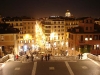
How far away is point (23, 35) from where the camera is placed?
102 metres

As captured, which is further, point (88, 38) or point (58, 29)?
point (58, 29)

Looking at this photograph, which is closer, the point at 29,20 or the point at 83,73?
the point at 83,73

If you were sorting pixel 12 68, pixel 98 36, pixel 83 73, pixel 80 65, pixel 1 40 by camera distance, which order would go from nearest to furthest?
1. pixel 83 73
2. pixel 12 68
3. pixel 80 65
4. pixel 1 40
5. pixel 98 36

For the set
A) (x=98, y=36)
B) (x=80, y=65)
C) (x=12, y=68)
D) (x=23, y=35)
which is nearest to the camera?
(x=12, y=68)

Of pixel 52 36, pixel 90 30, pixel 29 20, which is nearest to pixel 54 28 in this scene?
pixel 52 36

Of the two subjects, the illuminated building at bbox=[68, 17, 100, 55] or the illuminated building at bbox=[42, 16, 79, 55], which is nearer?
the illuminated building at bbox=[68, 17, 100, 55]

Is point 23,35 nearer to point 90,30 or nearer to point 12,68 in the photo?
point 90,30

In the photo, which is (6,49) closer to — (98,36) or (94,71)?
(98,36)

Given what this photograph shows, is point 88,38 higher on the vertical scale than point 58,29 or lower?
lower

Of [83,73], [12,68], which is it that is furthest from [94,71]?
[12,68]

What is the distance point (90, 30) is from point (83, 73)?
35.0 metres

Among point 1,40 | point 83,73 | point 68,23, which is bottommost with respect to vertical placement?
point 83,73

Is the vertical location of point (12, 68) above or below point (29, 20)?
below

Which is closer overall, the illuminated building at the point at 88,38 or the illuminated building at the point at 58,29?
the illuminated building at the point at 88,38
